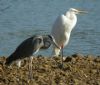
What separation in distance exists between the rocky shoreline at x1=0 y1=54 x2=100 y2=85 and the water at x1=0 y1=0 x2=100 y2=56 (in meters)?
3.12

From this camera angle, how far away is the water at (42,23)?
1620cm

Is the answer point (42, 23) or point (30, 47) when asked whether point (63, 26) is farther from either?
point (42, 23)

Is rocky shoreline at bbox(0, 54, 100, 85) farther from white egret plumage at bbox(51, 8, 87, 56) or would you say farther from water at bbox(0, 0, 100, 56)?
water at bbox(0, 0, 100, 56)

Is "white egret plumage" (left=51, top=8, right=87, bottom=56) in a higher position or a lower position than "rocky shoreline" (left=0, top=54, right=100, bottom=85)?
higher

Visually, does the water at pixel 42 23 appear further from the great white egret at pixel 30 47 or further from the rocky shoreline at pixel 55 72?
the great white egret at pixel 30 47

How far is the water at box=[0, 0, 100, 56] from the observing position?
16.2 meters

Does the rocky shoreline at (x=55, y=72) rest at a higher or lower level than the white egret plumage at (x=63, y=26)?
lower

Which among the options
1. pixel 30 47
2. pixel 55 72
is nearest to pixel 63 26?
pixel 55 72

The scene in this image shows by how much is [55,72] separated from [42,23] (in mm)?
9200

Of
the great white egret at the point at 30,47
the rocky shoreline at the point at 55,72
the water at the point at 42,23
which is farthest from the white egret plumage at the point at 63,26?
the water at the point at 42,23

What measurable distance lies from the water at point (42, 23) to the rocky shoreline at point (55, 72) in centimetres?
312

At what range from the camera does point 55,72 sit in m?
10.8

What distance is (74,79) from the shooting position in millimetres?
10258

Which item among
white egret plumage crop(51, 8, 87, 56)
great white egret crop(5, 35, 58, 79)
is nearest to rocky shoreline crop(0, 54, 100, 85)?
great white egret crop(5, 35, 58, 79)
